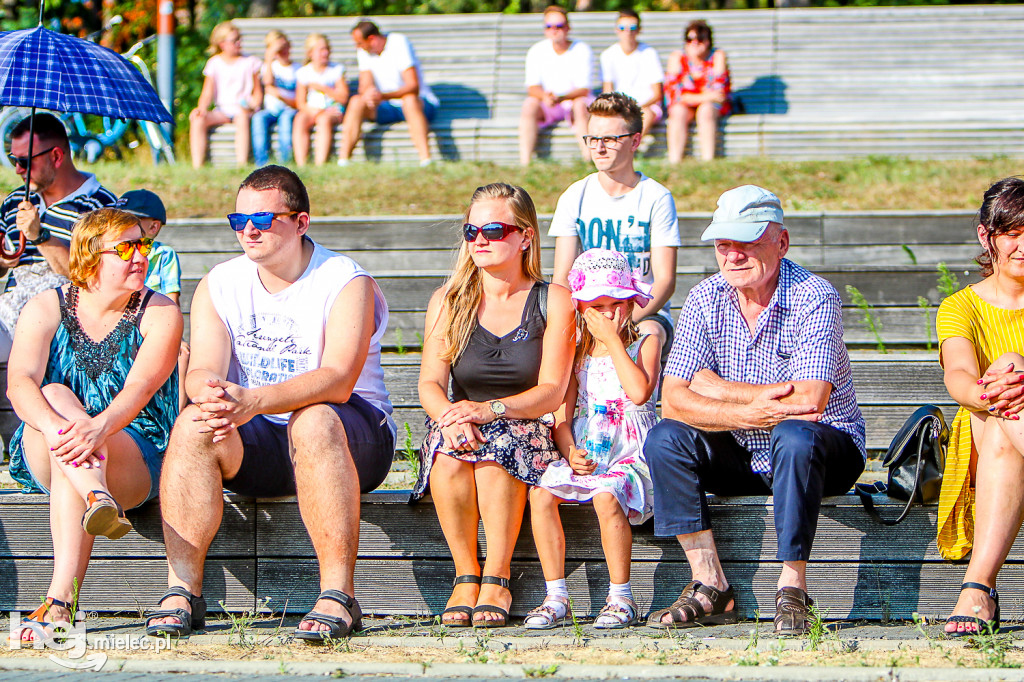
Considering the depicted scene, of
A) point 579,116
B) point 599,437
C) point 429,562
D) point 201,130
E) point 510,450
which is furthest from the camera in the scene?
point 201,130

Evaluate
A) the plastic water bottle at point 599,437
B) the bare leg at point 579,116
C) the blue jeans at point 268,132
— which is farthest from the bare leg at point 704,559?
the blue jeans at point 268,132

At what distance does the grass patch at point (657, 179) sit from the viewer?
23.2 feet

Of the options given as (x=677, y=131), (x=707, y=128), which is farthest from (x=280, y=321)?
(x=707, y=128)

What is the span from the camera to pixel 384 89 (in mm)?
9469

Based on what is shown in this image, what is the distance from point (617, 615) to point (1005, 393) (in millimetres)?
1269

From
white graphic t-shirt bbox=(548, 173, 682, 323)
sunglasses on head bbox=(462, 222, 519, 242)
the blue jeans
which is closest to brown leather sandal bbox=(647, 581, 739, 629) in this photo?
sunglasses on head bbox=(462, 222, 519, 242)

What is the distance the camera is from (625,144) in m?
4.71

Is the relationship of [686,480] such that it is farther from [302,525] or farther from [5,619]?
[5,619]

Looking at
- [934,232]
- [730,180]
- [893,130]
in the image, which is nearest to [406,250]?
[730,180]

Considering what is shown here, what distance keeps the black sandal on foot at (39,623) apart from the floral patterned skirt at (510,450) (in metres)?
1.11

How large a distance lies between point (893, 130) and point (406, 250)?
4.42 meters

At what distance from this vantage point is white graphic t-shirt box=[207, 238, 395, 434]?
377 centimetres

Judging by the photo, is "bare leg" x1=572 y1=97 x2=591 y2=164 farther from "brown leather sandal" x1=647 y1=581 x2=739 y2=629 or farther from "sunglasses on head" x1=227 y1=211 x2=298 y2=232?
"brown leather sandal" x1=647 y1=581 x2=739 y2=629

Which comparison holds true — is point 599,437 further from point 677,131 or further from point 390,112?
point 390,112
